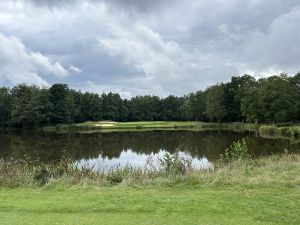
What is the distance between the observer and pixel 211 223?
7.43 meters

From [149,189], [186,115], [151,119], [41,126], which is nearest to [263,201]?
[149,189]

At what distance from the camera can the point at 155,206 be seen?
29.0 ft

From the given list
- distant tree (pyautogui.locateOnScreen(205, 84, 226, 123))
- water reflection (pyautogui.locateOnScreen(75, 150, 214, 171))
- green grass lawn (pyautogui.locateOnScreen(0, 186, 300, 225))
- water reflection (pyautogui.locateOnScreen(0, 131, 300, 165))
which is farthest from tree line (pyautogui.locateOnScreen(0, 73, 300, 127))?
green grass lawn (pyautogui.locateOnScreen(0, 186, 300, 225))

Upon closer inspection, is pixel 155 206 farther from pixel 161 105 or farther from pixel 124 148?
pixel 161 105

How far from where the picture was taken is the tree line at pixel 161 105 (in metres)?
69.4

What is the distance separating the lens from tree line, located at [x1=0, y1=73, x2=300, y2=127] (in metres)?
69.4

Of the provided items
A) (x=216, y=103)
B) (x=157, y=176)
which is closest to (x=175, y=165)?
(x=157, y=176)

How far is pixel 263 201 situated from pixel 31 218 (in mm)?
5232

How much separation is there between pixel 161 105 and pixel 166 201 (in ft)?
358

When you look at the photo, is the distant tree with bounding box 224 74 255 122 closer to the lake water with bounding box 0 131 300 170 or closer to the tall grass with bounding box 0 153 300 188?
the lake water with bounding box 0 131 300 170

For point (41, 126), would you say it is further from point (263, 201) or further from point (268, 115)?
point (263, 201)

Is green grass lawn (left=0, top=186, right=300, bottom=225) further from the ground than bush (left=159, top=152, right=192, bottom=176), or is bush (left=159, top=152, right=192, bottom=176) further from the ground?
bush (left=159, top=152, right=192, bottom=176)

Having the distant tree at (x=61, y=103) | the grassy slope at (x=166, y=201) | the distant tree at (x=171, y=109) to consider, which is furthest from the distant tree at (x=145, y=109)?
the grassy slope at (x=166, y=201)

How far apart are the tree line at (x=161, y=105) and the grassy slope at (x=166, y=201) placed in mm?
57678
